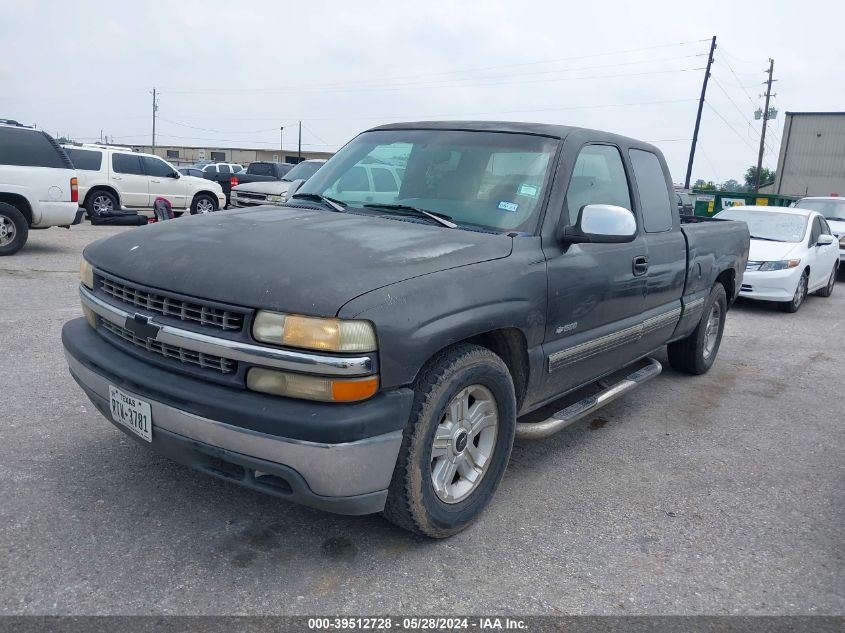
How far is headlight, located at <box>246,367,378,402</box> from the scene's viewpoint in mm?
2523

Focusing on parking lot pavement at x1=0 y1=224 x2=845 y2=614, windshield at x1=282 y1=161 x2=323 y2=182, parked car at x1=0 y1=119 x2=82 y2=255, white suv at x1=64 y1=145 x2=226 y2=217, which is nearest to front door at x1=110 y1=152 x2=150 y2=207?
white suv at x1=64 y1=145 x2=226 y2=217

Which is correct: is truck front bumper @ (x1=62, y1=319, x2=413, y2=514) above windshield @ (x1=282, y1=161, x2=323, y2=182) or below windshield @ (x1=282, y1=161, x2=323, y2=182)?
below

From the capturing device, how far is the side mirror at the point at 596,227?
11.5 ft

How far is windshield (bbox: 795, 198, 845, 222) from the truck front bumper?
574 inches

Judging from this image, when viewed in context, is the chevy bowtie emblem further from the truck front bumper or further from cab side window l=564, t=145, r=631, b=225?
cab side window l=564, t=145, r=631, b=225

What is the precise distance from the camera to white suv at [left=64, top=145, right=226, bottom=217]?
16250 mm

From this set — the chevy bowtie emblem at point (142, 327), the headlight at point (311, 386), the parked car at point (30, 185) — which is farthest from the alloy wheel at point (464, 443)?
the parked car at point (30, 185)

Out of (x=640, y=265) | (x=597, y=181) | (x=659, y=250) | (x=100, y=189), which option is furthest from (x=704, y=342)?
(x=100, y=189)

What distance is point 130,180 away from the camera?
1673 centimetres

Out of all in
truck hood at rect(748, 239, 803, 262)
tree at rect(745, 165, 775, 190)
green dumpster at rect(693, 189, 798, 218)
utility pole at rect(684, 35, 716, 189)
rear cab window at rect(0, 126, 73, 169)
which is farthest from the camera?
tree at rect(745, 165, 775, 190)

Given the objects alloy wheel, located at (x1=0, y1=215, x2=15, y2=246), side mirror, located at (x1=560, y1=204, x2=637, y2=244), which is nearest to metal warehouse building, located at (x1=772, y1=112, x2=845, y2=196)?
alloy wheel, located at (x1=0, y1=215, x2=15, y2=246)

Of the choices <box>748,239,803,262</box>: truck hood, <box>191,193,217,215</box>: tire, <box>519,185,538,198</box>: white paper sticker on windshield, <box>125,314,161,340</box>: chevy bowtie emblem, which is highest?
<box>519,185,538,198</box>: white paper sticker on windshield

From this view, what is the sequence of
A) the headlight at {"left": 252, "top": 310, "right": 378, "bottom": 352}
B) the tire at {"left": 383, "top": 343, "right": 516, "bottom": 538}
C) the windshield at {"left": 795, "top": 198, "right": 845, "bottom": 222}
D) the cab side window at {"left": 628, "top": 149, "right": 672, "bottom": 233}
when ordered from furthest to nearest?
the windshield at {"left": 795, "top": 198, "right": 845, "bottom": 222}
the cab side window at {"left": 628, "top": 149, "right": 672, "bottom": 233}
the tire at {"left": 383, "top": 343, "right": 516, "bottom": 538}
the headlight at {"left": 252, "top": 310, "right": 378, "bottom": 352}

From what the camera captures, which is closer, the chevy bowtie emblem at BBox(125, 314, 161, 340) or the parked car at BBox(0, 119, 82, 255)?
the chevy bowtie emblem at BBox(125, 314, 161, 340)
